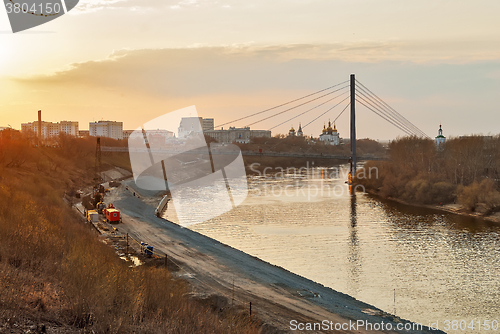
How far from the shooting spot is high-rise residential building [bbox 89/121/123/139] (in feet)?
324

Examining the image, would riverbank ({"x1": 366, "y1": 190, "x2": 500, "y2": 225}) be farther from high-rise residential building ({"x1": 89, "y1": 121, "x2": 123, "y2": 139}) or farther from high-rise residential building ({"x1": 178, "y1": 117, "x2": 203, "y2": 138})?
high-rise residential building ({"x1": 89, "y1": 121, "x2": 123, "y2": 139})

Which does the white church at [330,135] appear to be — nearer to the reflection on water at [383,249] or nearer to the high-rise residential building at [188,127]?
the high-rise residential building at [188,127]

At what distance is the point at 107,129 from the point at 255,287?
95.5 metres

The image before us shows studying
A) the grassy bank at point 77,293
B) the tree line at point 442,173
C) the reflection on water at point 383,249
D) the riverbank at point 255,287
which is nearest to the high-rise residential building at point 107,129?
the tree line at point 442,173

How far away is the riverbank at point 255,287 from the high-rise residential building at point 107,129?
87.8 m

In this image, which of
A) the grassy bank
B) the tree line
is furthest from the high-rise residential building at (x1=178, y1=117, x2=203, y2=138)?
the grassy bank

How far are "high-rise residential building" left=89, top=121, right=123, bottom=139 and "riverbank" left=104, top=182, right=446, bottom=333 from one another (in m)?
87.8

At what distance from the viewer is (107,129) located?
99.7 meters

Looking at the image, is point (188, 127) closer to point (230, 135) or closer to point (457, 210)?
point (230, 135)

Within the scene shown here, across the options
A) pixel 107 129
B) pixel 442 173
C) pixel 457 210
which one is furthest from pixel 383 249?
pixel 107 129

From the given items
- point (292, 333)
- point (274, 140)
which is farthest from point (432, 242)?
point (274, 140)

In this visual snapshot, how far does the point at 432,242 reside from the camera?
48.4ft

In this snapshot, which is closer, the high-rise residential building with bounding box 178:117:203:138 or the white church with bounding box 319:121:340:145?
the high-rise residential building with bounding box 178:117:203:138

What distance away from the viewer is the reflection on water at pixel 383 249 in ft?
32.4
